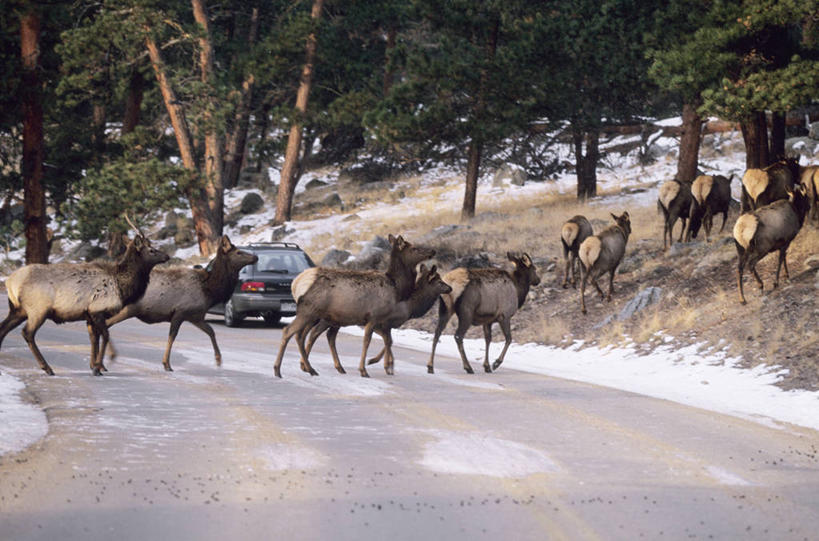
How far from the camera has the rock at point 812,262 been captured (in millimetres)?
18981

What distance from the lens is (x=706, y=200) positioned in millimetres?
24438

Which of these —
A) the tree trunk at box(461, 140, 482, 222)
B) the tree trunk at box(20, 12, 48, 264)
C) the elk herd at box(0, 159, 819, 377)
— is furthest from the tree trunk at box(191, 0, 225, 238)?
the elk herd at box(0, 159, 819, 377)

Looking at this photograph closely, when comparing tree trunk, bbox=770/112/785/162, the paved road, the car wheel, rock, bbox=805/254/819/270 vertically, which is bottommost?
the paved road

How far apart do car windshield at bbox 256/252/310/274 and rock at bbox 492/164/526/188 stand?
27285 mm

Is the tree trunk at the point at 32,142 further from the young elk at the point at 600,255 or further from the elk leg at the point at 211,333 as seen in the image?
the elk leg at the point at 211,333

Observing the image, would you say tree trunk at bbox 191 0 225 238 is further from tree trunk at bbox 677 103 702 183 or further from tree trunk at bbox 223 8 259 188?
tree trunk at bbox 677 103 702 183

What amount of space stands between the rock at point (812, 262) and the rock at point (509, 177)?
1250 inches

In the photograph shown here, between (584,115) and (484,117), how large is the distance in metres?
3.45

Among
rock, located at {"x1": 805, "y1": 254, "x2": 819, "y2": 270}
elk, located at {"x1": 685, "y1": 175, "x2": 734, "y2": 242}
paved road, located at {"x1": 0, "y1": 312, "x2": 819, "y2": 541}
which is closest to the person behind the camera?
paved road, located at {"x1": 0, "y1": 312, "x2": 819, "y2": 541}

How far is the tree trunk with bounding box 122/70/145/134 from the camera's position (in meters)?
42.7

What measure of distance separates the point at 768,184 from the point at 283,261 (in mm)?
10795

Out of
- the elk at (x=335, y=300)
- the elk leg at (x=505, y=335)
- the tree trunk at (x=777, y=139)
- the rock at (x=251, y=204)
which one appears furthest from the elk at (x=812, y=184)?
the rock at (x=251, y=204)

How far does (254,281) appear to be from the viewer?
23.4 metres

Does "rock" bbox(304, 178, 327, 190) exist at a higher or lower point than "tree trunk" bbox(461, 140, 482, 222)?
higher
